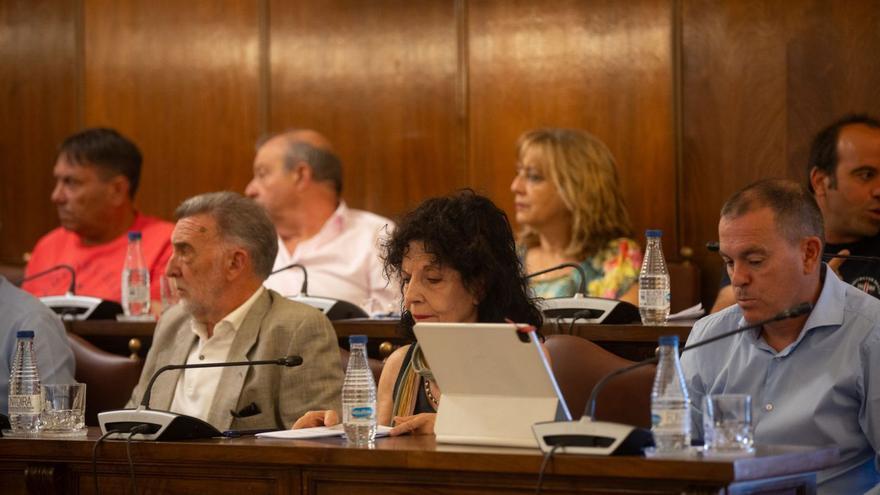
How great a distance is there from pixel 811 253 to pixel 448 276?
0.78 m

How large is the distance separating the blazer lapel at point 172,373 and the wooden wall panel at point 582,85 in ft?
6.72

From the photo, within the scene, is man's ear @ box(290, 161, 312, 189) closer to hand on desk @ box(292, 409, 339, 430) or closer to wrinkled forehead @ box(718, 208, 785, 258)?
hand on desk @ box(292, 409, 339, 430)

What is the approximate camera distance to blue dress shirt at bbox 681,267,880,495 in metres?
2.67

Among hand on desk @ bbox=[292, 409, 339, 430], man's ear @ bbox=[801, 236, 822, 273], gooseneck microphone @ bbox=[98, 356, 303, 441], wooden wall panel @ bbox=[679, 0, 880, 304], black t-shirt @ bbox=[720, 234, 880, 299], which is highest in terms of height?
wooden wall panel @ bbox=[679, 0, 880, 304]

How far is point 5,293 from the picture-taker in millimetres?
3738

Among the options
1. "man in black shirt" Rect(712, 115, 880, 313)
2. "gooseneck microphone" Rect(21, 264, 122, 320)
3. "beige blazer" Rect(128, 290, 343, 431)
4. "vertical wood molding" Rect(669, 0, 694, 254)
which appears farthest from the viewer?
"vertical wood molding" Rect(669, 0, 694, 254)

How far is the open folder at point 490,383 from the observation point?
2.38m

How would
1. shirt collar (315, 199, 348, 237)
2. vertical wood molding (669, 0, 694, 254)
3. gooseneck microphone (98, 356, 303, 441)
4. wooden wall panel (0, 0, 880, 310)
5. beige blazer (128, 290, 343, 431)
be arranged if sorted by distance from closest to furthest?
gooseneck microphone (98, 356, 303, 441) → beige blazer (128, 290, 343, 431) → wooden wall panel (0, 0, 880, 310) → vertical wood molding (669, 0, 694, 254) → shirt collar (315, 199, 348, 237)

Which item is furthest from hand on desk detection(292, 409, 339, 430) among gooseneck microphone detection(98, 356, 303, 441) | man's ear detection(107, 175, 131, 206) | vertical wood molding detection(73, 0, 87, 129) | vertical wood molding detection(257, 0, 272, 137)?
vertical wood molding detection(73, 0, 87, 129)

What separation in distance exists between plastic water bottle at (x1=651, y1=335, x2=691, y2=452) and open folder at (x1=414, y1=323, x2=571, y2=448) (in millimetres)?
196

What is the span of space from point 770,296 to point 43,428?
1586mm

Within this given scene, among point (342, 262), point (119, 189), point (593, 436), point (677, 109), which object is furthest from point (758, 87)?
point (593, 436)

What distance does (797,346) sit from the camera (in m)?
2.77

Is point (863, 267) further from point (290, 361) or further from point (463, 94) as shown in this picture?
point (463, 94)
